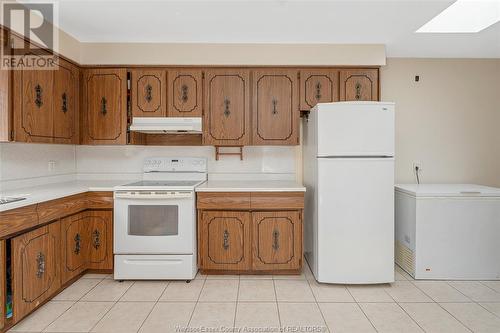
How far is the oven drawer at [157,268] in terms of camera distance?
308cm

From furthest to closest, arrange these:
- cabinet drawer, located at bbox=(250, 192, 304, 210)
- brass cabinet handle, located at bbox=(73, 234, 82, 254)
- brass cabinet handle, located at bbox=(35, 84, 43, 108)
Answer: cabinet drawer, located at bbox=(250, 192, 304, 210) < brass cabinet handle, located at bbox=(73, 234, 82, 254) < brass cabinet handle, located at bbox=(35, 84, 43, 108)

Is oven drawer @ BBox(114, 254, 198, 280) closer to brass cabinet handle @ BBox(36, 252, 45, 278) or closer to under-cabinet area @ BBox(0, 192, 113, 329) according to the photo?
under-cabinet area @ BBox(0, 192, 113, 329)

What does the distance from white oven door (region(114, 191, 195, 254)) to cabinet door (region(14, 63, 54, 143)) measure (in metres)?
0.84

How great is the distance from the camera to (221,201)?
3.20 meters

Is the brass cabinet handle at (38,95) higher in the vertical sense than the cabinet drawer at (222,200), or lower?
higher

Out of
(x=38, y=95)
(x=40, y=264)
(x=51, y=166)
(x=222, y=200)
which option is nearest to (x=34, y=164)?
(x=51, y=166)

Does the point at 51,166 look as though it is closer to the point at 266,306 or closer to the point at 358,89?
the point at 266,306

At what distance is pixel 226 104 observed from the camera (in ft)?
11.5

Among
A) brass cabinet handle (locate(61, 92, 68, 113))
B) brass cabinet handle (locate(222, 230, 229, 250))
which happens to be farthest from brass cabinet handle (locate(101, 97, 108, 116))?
brass cabinet handle (locate(222, 230, 229, 250))

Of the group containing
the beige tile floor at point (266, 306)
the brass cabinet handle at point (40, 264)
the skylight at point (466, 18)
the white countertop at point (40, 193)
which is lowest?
the beige tile floor at point (266, 306)

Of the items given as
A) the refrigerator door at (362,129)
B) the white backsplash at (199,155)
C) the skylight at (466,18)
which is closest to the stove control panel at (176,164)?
the white backsplash at (199,155)

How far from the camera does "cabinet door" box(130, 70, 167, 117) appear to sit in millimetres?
3496

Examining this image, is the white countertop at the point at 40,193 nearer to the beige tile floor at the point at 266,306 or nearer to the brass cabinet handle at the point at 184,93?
the beige tile floor at the point at 266,306

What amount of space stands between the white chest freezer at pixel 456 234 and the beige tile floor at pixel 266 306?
120 mm
